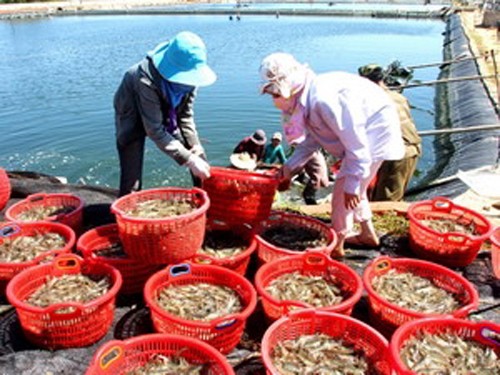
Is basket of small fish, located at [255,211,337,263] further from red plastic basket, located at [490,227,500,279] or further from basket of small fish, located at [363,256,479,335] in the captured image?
red plastic basket, located at [490,227,500,279]

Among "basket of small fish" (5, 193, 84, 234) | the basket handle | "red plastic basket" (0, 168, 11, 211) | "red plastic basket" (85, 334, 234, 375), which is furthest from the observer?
"red plastic basket" (0, 168, 11, 211)

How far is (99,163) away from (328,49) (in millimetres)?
17414

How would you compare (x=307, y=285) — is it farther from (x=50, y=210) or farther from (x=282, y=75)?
(x=50, y=210)

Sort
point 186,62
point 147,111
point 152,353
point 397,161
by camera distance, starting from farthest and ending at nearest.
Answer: point 397,161 → point 147,111 → point 186,62 → point 152,353

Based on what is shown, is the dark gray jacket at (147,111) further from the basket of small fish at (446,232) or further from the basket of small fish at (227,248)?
the basket of small fish at (446,232)

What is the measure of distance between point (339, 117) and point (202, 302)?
1.53 metres

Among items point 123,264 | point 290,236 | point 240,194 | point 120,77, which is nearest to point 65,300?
point 123,264

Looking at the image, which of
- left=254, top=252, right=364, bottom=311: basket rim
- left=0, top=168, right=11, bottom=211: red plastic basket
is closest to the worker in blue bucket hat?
left=254, top=252, right=364, bottom=311: basket rim

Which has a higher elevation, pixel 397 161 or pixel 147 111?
pixel 147 111

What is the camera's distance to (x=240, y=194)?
3377 millimetres

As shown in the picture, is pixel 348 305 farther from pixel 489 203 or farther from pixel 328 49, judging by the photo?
pixel 328 49

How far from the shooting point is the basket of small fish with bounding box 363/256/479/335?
283cm

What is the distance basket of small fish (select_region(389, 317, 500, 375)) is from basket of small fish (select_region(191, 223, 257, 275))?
4.26ft

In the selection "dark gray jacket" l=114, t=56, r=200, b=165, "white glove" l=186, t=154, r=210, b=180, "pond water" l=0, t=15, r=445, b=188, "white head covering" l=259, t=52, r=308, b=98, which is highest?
"white head covering" l=259, t=52, r=308, b=98
